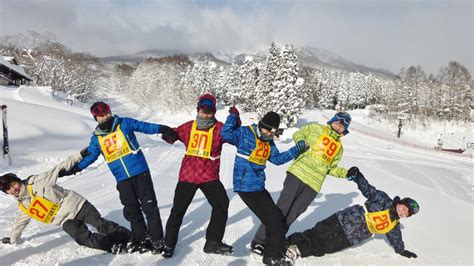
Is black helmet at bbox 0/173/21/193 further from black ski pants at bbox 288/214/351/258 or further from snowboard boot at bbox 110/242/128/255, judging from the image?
black ski pants at bbox 288/214/351/258

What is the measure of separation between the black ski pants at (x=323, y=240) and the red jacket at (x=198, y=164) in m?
1.38

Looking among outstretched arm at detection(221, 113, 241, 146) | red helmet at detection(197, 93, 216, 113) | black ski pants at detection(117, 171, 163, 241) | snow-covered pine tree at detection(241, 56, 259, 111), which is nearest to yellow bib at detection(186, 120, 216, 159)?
outstretched arm at detection(221, 113, 241, 146)

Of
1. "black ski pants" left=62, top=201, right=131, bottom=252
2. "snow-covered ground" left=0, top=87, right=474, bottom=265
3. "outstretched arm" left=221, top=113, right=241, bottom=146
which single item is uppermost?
"outstretched arm" left=221, top=113, right=241, bottom=146

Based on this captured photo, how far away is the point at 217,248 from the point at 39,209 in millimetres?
2044

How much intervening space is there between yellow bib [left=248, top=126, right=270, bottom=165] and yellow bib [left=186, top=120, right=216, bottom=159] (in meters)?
0.51

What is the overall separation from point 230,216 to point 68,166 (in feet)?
9.44

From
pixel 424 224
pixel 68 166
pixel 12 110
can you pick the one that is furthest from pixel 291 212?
pixel 12 110

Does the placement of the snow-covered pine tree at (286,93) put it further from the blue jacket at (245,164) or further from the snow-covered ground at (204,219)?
the blue jacket at (245,164)

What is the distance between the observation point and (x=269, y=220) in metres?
4.18

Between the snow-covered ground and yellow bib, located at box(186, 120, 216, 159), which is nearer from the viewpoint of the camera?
the snow-covered ground

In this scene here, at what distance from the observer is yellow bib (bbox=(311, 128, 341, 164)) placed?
4.58m

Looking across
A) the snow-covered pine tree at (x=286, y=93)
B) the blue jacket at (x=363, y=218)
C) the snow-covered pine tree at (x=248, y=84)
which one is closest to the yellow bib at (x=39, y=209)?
the blue jacket at (x=363, y=218)

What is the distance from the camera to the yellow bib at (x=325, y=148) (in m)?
4.58

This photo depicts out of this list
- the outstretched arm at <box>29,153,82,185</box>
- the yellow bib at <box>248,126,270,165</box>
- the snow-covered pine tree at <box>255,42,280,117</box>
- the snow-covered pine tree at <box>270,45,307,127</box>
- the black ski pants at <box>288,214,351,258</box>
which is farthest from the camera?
the snow-covered pine tree at <box>255,42,280,117</box>
